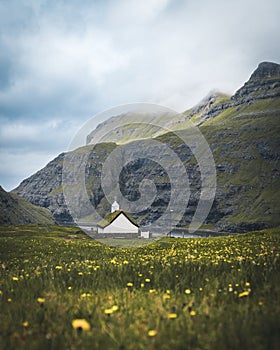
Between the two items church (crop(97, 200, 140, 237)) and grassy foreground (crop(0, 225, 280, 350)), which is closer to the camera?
grassy foreground (crop(0, 225, 280, 350))

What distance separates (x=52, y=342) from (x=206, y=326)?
2133mm

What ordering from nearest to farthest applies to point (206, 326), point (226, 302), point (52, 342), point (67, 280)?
point (52, 342) → point (206, 326) → point (226, 302) → point (67, 280)

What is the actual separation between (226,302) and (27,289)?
4685 millimetres

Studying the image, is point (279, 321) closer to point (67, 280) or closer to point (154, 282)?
point (154, 282)

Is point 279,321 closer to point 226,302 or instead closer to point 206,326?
point 206,326

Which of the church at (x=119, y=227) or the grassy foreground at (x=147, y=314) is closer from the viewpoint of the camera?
the grassy foreground at (x=147, y=314)

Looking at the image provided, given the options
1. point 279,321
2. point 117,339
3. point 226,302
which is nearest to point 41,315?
point 117,339

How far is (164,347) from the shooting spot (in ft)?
13.9

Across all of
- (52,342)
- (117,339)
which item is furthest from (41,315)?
(117,339)

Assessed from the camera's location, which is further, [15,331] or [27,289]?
[27,289]

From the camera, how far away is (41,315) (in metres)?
5.86

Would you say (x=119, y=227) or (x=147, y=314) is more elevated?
(x=147, y=314)

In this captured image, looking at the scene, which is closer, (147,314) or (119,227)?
(147,314)

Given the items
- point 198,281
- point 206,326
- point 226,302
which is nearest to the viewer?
point 206,326
